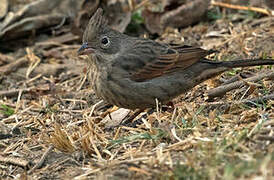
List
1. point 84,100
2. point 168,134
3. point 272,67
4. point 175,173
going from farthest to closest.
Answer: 1. point 84,100
2. point 272,67
3. point 168,134
4. point 175,173

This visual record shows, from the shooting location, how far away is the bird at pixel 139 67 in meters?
5.89

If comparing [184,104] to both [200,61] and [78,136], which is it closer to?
[200,61]

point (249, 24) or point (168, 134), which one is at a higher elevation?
point (249, 24)

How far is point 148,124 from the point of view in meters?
5.15

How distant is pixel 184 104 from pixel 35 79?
3005 millimetres

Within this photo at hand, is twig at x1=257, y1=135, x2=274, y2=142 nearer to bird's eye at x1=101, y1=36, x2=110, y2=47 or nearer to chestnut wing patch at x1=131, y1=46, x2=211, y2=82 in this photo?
chestnut wing patch at x1=131, y1=46, x2=211, y2=82

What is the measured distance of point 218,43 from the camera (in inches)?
321

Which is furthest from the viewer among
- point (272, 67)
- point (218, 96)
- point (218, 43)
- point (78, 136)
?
point (218, 43)

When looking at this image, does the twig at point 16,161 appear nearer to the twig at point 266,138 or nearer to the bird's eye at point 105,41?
the bird's eye at point 105,41

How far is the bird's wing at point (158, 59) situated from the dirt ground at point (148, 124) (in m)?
0.46

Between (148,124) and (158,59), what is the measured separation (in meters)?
1.23

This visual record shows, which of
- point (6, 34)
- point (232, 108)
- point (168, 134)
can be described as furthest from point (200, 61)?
point (6, 34)

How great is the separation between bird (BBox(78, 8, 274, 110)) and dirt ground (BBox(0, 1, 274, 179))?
0.78 ft

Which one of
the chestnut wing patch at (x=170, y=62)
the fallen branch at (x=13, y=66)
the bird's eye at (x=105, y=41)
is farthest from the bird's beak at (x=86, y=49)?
the fallen branch at (x=13, y=66)
